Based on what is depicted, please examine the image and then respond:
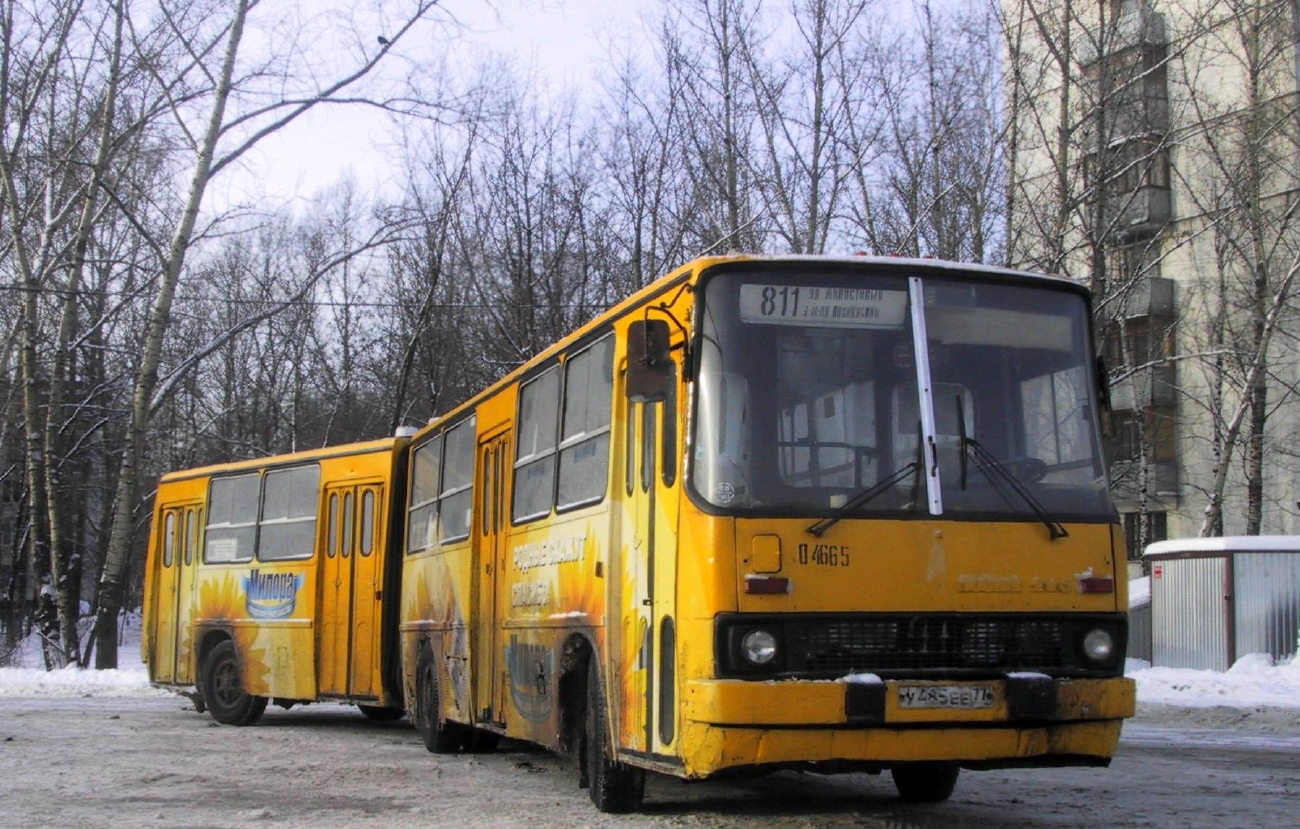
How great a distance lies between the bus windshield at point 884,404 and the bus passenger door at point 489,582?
13.6 feet

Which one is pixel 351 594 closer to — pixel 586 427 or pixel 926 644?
pixel 586 427

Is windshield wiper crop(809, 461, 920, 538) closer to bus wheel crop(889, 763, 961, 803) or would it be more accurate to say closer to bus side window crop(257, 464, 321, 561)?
bus wheel crop(889, 763, 961, 803)

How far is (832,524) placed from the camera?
754cm

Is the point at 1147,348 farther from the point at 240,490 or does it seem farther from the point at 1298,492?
the point at 240,490

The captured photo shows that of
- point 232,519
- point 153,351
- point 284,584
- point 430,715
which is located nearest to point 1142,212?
point 153,351

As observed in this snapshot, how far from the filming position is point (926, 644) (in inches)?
300

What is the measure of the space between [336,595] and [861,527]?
1000 cm

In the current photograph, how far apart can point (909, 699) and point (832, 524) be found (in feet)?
2.93

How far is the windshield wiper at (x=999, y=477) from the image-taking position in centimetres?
788

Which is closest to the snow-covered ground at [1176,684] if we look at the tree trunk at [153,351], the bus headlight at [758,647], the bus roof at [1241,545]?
the bus roof at [1241,545]

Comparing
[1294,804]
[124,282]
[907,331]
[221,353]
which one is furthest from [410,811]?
[221,353]

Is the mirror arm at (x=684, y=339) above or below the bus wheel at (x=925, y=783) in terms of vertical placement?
above

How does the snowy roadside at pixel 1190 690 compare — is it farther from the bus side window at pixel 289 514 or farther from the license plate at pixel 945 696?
the license plate at pixel 945 696

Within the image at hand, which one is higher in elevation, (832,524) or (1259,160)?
(1259,160)
